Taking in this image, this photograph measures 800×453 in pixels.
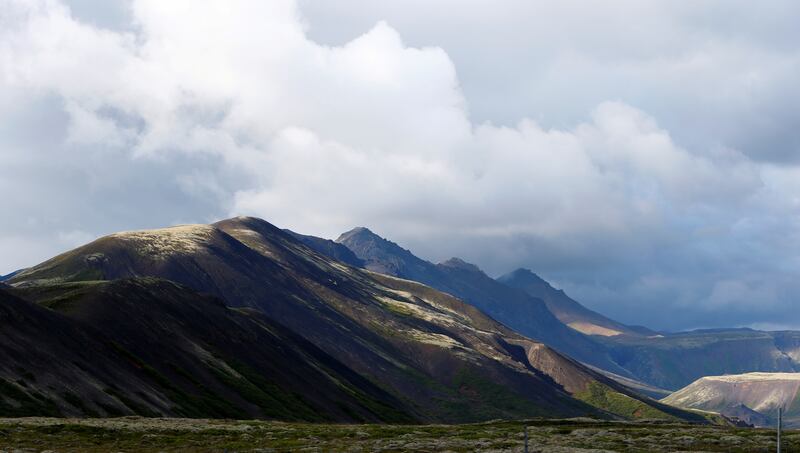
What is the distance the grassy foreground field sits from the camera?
7461 centimetres

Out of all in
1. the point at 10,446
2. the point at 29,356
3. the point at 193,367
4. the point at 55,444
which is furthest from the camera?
the point at 193,367

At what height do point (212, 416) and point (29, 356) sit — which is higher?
point (29, 356)

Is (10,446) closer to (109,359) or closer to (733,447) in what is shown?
(733,447)

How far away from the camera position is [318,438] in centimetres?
9112

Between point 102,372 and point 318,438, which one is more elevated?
point 102,372

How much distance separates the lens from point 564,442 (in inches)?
3691

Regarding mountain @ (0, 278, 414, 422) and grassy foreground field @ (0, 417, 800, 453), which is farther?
mountain @ (0, 278, 414, 422)

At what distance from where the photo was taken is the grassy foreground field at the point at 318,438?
74.6 metres

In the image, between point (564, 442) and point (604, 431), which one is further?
point (604, 431)

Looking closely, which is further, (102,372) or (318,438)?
(102,372)

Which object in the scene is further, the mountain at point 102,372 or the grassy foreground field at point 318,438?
the mountain at point 102,372

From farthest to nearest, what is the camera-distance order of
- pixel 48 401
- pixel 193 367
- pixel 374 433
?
pixel 193 367
pixel 48 401
pixel 374 433

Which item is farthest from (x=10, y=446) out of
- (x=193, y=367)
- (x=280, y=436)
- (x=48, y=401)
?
(x=193, y=367)

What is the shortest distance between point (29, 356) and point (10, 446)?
6512 cm
